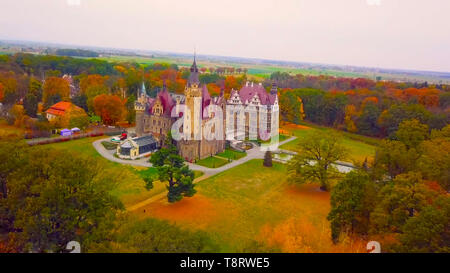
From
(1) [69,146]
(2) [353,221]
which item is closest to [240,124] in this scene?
(1) [69,146]

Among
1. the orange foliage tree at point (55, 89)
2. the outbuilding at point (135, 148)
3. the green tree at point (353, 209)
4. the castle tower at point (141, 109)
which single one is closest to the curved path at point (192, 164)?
the outbuilding at point (135, 148)

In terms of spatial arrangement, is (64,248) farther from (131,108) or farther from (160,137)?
(131,108)

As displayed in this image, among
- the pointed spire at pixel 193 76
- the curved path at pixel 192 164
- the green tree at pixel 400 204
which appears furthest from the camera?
the pointed spire at pixel 193 76

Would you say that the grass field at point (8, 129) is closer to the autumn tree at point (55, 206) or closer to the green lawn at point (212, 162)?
the green lawn at point (212, 162)

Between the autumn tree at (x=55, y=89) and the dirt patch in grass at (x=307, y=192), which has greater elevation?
the autumn tree at (x=55, y=89)

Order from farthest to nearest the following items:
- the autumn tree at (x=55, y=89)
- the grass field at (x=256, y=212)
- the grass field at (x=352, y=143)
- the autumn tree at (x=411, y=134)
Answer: the autumn tree at (x=55, y=89), the grass field at (x=352, y=143), the autumn tree at (x=411, y=134), the grass field at (x=256, y=212)

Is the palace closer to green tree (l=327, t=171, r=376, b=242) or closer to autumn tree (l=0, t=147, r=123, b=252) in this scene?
autumn tree (l=0, t=147, r=123, b=252)

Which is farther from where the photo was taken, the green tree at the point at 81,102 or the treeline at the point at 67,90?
the green tree at the point at 81,102

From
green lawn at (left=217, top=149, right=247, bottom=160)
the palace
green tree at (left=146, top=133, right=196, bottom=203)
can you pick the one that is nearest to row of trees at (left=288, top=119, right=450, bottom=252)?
green lawn at (left=217, top=149, right=247, bottom=160)
